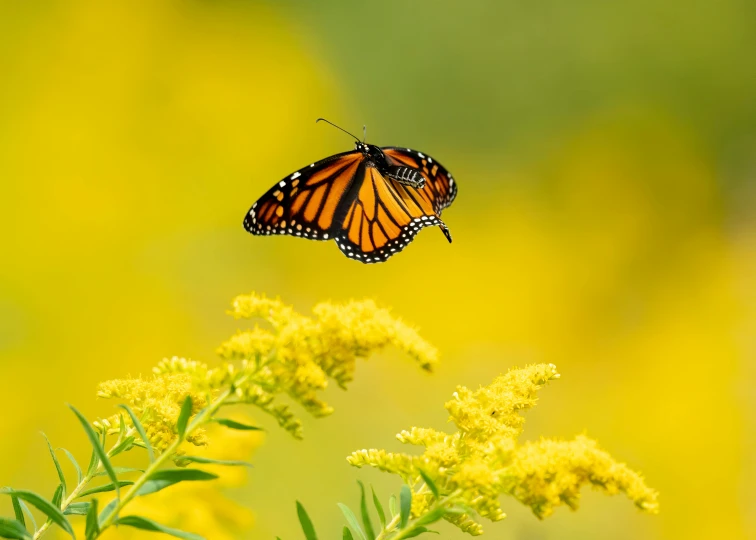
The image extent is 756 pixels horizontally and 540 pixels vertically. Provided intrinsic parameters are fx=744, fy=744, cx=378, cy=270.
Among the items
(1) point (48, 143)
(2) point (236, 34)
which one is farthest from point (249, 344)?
(2) point (236, 34)

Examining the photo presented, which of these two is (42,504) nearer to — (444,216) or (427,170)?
(427,170)

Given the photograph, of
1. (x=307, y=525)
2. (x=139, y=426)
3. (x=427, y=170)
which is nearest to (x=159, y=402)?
(x=139, y=426)

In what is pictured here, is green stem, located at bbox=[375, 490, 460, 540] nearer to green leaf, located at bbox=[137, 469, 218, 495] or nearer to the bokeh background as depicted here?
green leaf, located at bbox=[137, 469, 218, 495]

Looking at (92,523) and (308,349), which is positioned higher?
(308,349)

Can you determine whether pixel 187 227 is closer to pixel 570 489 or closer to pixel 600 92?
pixel 600 92

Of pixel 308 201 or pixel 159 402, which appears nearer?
pixel 159 402

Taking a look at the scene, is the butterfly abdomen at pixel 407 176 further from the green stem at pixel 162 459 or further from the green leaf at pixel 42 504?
the green leaf at pixel 42 504
